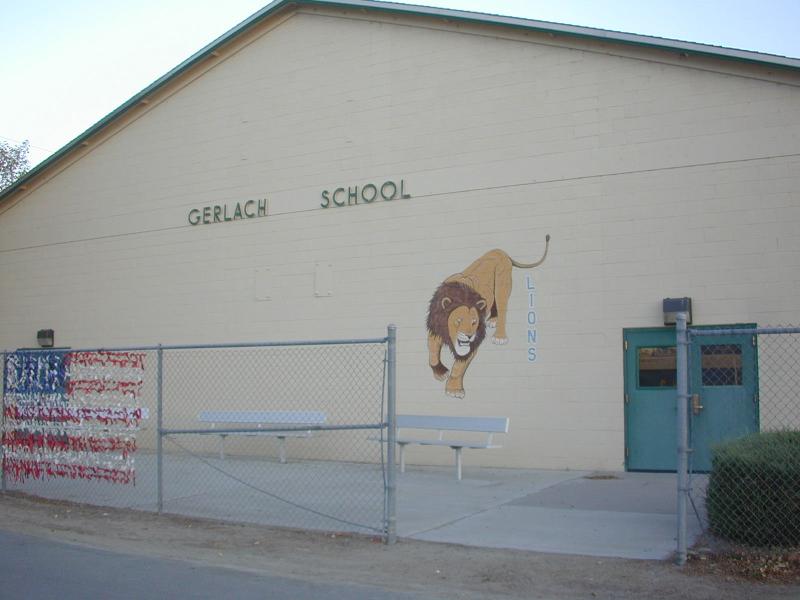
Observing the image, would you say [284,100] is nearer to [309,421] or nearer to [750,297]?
[309,421]

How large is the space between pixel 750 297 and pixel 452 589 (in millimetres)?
7750

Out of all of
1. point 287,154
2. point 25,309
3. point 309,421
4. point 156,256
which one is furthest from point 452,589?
point 25,309

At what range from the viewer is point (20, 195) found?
22.8m

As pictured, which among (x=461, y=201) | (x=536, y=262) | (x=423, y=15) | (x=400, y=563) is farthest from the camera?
(x=423, y=15)

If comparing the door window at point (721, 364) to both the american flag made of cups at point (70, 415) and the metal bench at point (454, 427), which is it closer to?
the metal bench at point (454, 427)

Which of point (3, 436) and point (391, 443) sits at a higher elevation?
point (391, 443)

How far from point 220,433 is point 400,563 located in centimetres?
411

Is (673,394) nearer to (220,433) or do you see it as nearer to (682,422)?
(682,422)

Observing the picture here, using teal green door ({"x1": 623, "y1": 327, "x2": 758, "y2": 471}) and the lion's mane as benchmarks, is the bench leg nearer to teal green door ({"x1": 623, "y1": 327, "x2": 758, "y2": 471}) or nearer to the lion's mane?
the lion's mane

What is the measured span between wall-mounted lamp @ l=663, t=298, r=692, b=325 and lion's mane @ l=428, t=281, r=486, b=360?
3.12 meters

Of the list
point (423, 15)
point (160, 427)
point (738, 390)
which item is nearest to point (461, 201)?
point (423, 15)

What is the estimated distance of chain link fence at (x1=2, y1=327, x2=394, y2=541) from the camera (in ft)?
36.2

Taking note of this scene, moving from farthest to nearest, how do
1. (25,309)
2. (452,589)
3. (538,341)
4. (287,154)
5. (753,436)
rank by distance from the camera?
(25,309)
(287,154)
(538,341)
(753,436)
(452,589)

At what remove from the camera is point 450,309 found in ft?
51.1
